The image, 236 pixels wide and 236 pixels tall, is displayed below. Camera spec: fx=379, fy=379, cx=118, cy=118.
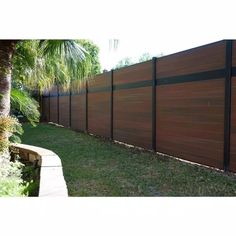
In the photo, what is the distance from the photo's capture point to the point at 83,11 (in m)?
3.16

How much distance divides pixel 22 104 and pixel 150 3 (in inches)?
141

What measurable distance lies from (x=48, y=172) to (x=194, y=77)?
328 cm

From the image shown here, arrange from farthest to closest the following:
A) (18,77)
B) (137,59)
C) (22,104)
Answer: (137,59)
(18,77)
(22,104)

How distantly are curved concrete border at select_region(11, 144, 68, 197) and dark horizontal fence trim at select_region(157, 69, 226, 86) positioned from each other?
265 centimetres

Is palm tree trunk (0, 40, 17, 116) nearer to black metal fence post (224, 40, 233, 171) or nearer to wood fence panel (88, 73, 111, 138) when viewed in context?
black metal fence post (224, 40, 233, 171)

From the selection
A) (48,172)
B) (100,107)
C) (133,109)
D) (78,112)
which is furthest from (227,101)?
(78,112)

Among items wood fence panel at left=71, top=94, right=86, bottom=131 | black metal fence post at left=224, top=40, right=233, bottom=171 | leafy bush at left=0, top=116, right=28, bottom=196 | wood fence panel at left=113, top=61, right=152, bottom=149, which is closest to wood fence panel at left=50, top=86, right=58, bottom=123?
wood fence panel at left=71, top=94, right=86, bottom=131

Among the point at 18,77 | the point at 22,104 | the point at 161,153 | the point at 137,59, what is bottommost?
the point at 161,153

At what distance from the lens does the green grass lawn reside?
463 cm

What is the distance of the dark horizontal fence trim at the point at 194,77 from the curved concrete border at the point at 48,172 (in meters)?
2.65

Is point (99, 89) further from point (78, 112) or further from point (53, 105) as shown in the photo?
point (53, 105)

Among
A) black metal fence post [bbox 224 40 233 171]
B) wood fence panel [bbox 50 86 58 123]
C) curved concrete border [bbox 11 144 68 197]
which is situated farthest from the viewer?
wood fence panel [bbox 50 86 58 123]
